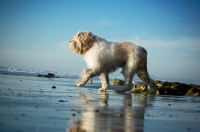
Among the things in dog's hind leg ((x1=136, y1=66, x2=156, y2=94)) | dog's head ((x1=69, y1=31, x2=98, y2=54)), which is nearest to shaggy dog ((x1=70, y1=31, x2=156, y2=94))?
dog's head ((x1=69, y1=31, x2=98, y2=54))

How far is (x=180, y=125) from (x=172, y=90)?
27.5 ft

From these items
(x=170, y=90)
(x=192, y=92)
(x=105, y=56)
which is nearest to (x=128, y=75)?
(x=105, y=56)

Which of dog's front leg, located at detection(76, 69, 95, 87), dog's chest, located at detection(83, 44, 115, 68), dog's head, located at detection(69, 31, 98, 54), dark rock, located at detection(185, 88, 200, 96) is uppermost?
dog's head, located at detection(69, 31, 98, 54)

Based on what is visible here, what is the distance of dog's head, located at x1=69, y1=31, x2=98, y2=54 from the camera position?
34.5ft

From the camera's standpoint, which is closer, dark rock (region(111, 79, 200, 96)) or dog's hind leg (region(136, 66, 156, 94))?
dog's hind leg (region(136, 66, 156, 94))

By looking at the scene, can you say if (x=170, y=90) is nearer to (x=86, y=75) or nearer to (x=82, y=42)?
(x=86, y=75)

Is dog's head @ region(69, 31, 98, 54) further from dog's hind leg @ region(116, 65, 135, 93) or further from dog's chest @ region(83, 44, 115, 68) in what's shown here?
dog's hind leg @ region(116, 65, 135, 93)

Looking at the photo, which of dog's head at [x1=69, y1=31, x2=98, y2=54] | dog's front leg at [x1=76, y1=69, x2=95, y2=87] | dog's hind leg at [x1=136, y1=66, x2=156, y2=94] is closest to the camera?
dog's front leg at [x1=76, y1=69, x2=95, y2=87]

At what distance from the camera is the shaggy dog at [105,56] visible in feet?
33.9

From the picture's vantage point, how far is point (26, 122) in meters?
3.55

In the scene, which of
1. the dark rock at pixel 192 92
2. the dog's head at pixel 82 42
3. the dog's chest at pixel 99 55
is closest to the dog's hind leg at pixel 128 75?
the dog's chest at pixel 99 55

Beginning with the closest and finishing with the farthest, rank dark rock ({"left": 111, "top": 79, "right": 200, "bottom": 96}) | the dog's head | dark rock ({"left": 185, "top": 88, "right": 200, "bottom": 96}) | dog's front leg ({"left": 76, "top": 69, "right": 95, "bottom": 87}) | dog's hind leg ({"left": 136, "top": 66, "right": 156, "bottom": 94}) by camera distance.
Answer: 1. dog's front leg ({"left": 76, "top": 69, "right": 95, "bottom": 87})
2. the dog's head
3. dog's hind leg ({"left": 136, "top": 66, "right": 156, "bottom": 94})
4. dark rock ({"left": 111, "top": 79, "right": 200, "bottom": 96})
5. dark rock ({"left": 185, "top": 88, "right": 200, "bottom": 96})

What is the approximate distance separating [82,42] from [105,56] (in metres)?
0.89

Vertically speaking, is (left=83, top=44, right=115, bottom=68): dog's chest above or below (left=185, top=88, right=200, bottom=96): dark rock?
above
